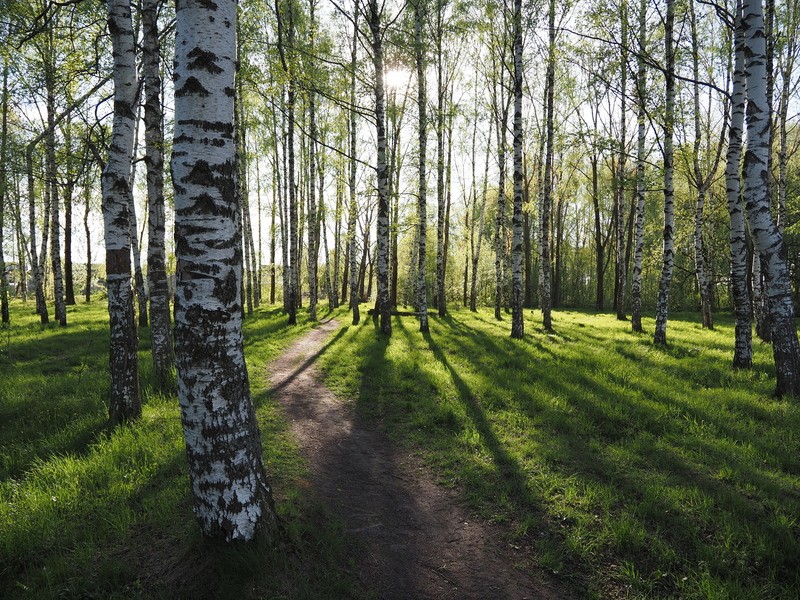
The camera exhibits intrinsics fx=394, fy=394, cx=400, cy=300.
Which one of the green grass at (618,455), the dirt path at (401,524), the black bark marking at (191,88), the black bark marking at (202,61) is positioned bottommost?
the dirt path at (401,524)

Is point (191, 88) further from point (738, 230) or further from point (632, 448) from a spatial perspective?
point (738, 230)

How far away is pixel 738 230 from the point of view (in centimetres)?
791

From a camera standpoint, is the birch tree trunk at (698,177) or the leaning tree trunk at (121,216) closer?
the leaning tree trunk at (121,216)

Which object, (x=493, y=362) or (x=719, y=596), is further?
(x=493, y=362)

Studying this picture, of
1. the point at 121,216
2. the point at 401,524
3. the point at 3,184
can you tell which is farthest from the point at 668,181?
the point at 3,184

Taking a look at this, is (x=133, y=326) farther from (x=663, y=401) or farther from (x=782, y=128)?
(x=782, y=128)

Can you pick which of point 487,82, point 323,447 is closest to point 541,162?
point 487,82

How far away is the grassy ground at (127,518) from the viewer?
9.58 ft

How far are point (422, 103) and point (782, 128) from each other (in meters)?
13.1

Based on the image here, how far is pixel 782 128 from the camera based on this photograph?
47.0 feet

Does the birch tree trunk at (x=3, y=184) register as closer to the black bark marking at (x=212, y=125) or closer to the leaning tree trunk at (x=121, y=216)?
the leaning tree trunk at (x=121, y=216)

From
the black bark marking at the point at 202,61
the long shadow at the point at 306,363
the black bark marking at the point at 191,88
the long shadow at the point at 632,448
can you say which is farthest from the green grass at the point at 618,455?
the black bark marking at the point at 202,61

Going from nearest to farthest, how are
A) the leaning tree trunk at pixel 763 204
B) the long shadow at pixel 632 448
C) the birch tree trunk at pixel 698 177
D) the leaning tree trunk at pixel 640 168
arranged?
the long shadow at pixel 632 448, the leaning tree trunk at pixel 763 204, the leaning tree trunk at pixel 640 168, the birch tree trunk at pixel 698 177

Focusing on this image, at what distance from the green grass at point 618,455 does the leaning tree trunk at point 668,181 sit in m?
2.05
